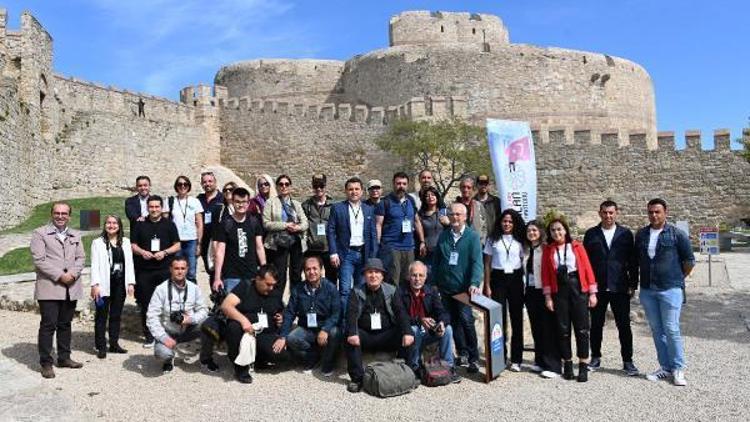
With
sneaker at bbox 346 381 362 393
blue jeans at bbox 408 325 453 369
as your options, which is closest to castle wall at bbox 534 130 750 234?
blue jeans at bbox 408 325 453 369

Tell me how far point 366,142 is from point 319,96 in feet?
30.4

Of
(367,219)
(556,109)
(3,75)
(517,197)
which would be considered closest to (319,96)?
(556,109)

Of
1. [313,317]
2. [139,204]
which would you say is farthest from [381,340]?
[139,204]

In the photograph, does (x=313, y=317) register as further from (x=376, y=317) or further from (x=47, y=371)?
(x=47, y=371)

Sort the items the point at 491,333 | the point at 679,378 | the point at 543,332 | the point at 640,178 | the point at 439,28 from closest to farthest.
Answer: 1. the point at 679,378
2. the point at 491,333
3. the point at 543,332
4. the point at 640,178
5. the point at 439,28

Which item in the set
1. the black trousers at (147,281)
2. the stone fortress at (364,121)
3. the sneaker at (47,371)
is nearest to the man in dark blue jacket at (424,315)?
the black trousers at (147,281)

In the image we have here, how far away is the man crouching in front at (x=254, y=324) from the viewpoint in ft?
19.6

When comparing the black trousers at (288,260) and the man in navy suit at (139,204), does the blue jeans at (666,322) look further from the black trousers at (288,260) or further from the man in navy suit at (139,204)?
the man in navy suit at (139,204)

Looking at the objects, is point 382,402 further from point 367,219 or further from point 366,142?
point 366,142

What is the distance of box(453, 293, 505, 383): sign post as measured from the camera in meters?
5.84

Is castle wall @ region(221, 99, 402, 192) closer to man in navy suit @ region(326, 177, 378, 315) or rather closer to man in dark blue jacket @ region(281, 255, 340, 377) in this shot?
man in navy suit @ region(326, 177, 378, 315)

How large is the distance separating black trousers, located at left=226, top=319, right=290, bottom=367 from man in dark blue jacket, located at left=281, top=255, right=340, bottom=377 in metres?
0.12

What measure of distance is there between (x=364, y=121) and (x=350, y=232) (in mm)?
19934

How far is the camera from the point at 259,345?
20.2 ft
